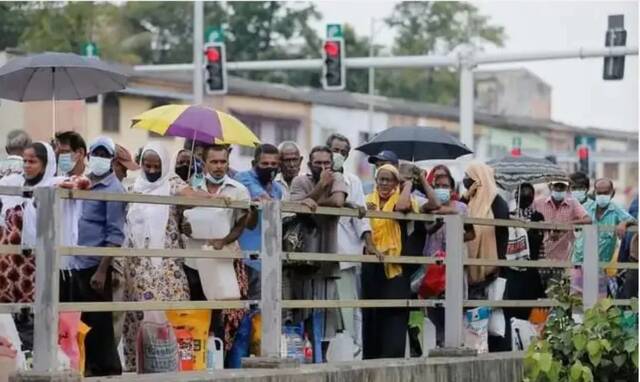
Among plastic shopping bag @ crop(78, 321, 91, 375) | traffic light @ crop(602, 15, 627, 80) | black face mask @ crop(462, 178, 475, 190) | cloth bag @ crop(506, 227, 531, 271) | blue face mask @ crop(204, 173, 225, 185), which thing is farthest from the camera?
traffic light @ crop(602, 15, 627, 80)

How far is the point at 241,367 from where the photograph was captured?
982 centimetres

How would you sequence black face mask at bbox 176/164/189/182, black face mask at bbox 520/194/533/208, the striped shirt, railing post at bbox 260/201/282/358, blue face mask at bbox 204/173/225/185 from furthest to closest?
black face mask at bbox 520/194/533/208
the striped shirt
black face mask at bbox 176/164/189/182
blue face mask at bbox 204/173/225/185
railing post at bbox 260/201/282/358

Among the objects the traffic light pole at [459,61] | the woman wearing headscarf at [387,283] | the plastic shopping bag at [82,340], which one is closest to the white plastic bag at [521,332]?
the woman wearing headscarf at [387,283]

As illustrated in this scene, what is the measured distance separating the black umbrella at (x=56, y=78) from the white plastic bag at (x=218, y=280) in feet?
6.17

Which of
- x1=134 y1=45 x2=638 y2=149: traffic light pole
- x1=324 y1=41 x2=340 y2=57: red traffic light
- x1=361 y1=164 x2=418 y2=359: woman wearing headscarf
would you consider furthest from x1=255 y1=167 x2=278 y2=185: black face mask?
x1=324 y1=41 x2=340 y2=57: red traffic light

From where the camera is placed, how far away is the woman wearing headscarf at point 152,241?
31.7ft

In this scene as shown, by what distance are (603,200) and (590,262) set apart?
7.03 ft

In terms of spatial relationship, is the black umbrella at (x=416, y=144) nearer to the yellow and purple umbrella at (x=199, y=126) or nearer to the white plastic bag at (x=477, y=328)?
the white plastic bag at (x=477, y=328)

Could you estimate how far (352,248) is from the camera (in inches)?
431

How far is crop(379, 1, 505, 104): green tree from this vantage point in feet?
262

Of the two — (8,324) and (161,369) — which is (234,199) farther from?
(8,324)

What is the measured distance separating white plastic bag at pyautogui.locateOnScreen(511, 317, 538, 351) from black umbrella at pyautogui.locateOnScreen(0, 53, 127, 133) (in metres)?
3.41

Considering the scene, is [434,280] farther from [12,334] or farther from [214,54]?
[214,54]

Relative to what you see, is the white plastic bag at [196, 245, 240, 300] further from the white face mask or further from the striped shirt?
the striped shirt
